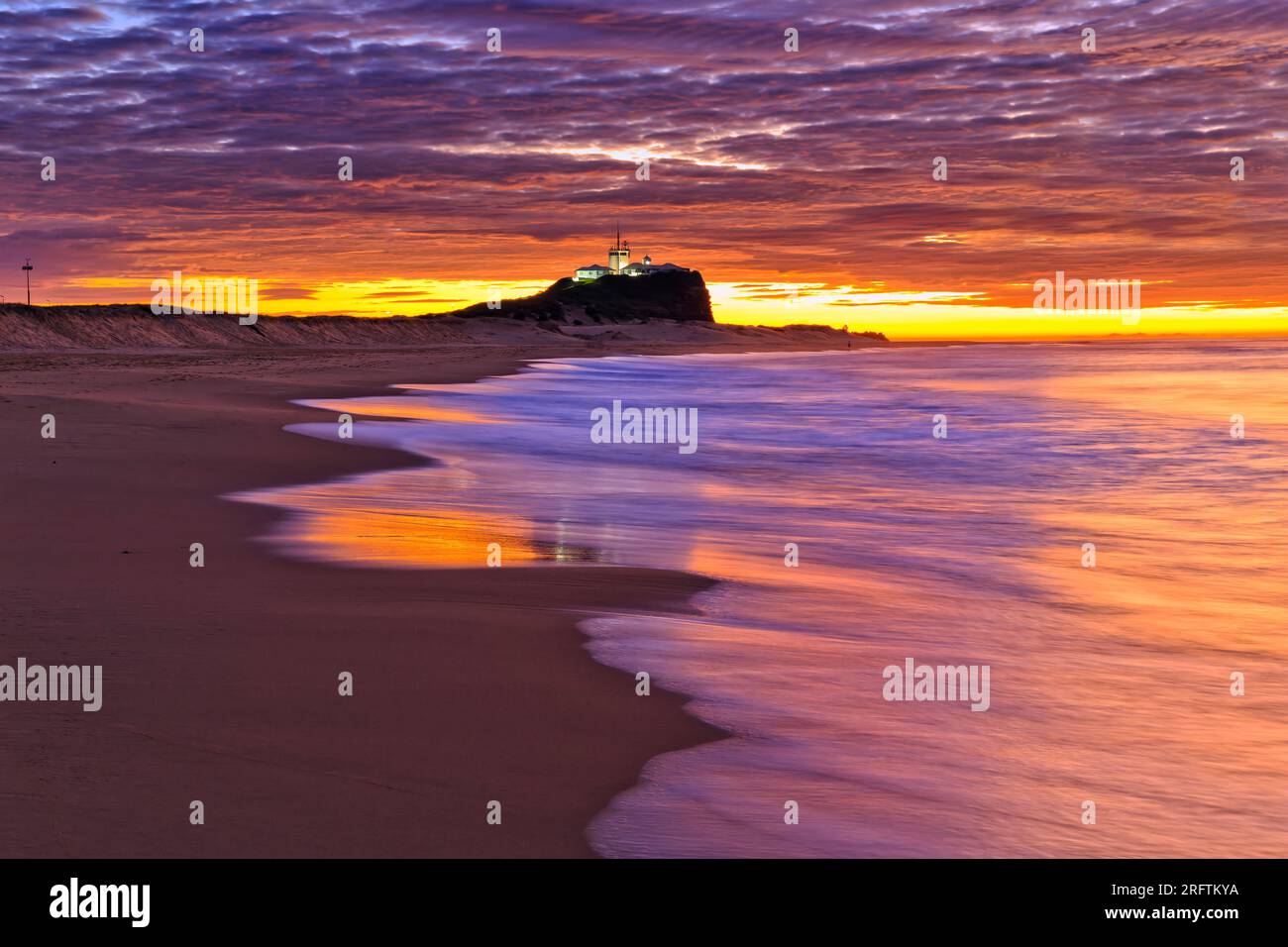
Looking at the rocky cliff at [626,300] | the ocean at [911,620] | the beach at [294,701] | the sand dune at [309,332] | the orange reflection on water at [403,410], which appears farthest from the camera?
the rocky cliff at [626,300]

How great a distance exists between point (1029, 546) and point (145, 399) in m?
18.9

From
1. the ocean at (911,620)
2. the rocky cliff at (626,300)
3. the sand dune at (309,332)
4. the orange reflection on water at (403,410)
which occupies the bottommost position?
the ocean at (911,620)

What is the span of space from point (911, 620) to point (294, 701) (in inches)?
170

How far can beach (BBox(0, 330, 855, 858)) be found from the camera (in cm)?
404

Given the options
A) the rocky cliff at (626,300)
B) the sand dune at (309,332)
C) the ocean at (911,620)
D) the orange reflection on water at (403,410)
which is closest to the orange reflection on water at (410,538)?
the ocean at (911,620)

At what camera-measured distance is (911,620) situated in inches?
306

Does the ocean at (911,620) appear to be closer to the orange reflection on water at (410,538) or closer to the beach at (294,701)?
the orange reflection on water at (410,538)

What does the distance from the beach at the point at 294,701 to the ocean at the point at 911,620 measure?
0.36m

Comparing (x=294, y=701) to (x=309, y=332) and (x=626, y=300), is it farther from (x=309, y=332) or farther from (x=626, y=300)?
(x=626, y=300)

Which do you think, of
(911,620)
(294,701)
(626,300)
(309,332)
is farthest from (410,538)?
(626,300)

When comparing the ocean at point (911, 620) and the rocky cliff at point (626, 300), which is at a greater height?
the rocky cliff at point (626, 300)

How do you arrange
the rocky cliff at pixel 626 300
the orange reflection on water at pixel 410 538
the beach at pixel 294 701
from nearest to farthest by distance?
1. the beach at pixel 294 701
2. the orange reflection on water at pixel 410 538
3. the rocky cliff at pixel 626 300

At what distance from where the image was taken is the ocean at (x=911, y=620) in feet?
15.1

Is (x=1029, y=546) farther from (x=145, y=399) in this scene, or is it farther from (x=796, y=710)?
(x=145, y=399)
